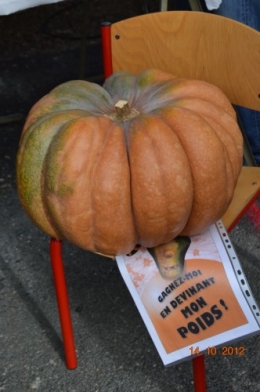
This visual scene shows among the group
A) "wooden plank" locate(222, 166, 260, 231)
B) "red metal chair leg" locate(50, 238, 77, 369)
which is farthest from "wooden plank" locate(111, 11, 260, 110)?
"red metal chair leg" locate(50, 238, 77, 369)

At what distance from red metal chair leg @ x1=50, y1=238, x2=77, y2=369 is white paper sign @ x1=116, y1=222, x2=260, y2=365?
17 centimetres

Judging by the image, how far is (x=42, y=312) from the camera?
2.29m

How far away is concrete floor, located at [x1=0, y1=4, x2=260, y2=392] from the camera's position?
2.01 meters

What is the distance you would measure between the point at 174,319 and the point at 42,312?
0.75 m

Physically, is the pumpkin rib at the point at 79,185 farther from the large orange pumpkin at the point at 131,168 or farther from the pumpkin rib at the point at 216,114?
the pumpkin rib at the point at 216,114

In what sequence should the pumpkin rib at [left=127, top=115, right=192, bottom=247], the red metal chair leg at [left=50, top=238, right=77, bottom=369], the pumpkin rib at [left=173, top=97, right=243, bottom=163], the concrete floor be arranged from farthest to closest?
the concrete floor
the red metal chair leg at [left=50, top=238, right=77, bottom=369]
the pumpkin rib at [left=173, top=97, right=243, bottom=163]
the pumpkin rib at [left=127, top=115, right=192, bottom=247]

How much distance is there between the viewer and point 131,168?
157 centimetres

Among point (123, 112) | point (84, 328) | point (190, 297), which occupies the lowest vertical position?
point (84, 328)

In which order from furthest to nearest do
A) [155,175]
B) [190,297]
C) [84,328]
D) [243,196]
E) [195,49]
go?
[84,328], [195,49], [243,196], [190,297], [155,175]

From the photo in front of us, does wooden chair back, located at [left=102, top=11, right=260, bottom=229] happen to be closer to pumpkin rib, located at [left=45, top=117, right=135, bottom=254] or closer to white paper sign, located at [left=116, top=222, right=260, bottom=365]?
white paper sign, located at [left=116, top=222, right=260, bottom=365]

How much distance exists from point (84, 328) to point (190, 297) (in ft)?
2.08

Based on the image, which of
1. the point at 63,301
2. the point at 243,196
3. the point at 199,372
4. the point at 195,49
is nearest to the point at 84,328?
the point at 63,301

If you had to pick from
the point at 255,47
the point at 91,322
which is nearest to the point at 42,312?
the point at 91,322

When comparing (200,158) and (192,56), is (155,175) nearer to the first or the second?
(200,158)
